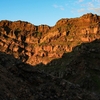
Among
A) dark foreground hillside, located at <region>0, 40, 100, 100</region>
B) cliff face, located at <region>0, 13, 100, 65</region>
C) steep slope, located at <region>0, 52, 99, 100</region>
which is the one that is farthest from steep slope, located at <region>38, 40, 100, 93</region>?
steep slope, located at <region>0, 52, 99, 100</region>

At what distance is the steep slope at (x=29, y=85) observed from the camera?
824 inches

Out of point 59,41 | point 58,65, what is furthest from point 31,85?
point 59,41

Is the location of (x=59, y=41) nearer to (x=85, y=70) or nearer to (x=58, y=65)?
(x=58, y=65)

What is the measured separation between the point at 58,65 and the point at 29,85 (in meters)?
121

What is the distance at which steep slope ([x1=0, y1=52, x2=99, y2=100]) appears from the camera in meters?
20.9

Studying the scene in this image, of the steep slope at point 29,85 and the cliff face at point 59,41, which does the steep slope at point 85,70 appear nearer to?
the cliff face at point 59,41

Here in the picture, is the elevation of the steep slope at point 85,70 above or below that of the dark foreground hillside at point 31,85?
below

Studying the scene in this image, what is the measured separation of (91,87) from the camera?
10025 cm

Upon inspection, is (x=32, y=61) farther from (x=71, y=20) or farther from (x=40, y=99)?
(x=40, y=99)

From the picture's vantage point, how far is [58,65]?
14312cm

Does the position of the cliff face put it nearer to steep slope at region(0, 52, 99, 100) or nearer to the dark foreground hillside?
the dark foreground hillside

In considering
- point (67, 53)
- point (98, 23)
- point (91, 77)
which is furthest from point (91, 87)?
point (98, 23)

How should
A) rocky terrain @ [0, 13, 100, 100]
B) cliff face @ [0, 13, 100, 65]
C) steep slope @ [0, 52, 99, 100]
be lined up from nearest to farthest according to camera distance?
steep slope @ [0, 52, 99, 100] < rocky terrain @ [0, 13, 100, 100] < cliff face @ [0, 13, 100, 65]

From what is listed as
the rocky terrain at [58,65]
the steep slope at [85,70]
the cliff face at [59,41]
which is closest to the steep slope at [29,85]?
the rocky terrain at [58,65]
